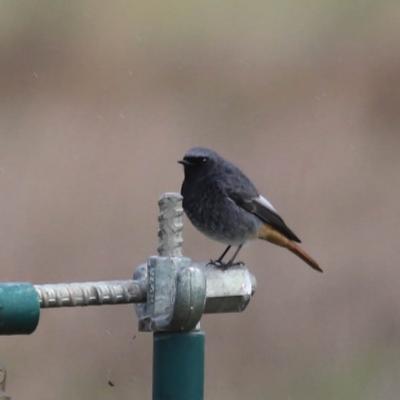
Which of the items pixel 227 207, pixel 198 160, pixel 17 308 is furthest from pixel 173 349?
pixel 227 207

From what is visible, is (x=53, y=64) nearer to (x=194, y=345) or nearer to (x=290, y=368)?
(x=290, y=368)

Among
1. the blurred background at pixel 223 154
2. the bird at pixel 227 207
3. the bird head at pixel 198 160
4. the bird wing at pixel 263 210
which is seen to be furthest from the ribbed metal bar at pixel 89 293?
the blurred background at pixel 223 154

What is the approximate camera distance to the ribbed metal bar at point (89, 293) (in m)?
3.57

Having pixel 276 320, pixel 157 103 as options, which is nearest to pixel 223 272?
pixel 276 320

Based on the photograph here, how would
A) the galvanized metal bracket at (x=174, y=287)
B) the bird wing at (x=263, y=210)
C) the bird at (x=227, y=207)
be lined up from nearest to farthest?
1. the galvanized metal bracket at (x=174, y=287)
2. the bird at (x=227, y=207)
3. the bird wing at (x=263, y=210)

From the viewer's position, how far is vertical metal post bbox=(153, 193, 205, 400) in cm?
375

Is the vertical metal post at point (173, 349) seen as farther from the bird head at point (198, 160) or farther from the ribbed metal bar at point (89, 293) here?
the bird head at point (198, 160)

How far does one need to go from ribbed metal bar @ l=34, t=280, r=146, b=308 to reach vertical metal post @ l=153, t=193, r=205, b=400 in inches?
3.4

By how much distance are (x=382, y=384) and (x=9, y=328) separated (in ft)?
16.1

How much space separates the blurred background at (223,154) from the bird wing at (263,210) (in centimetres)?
170

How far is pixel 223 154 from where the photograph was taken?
855cm

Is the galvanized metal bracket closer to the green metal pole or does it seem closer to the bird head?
the green metal pole

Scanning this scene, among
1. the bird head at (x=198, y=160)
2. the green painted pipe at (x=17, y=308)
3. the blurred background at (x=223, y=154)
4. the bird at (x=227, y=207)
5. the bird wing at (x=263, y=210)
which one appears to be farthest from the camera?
the blurred background at (x=223, y=154)

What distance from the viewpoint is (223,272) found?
3.93 meters
